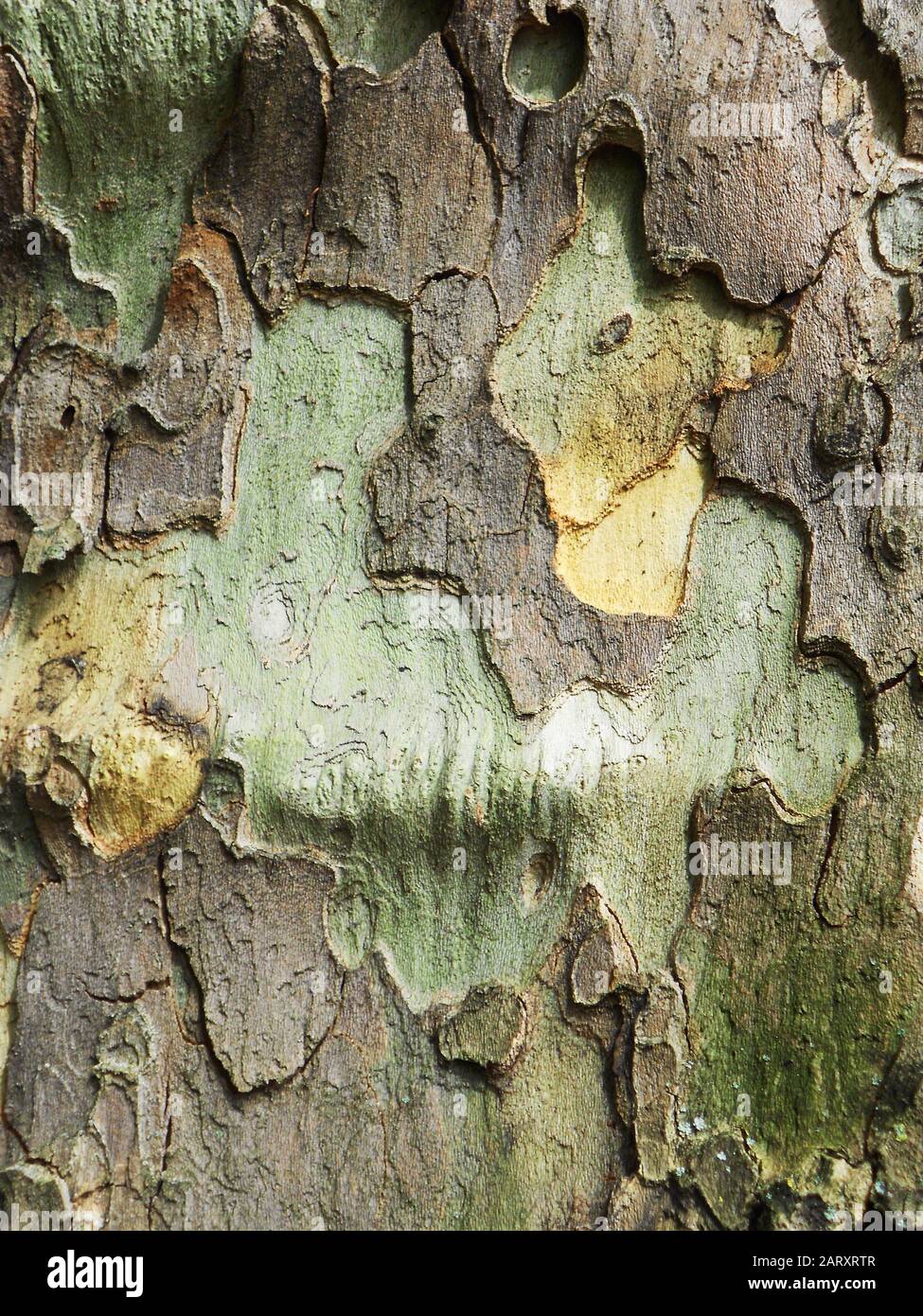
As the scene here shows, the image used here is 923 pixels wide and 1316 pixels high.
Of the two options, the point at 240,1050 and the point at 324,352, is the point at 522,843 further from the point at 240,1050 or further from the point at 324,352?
the point at 324,352

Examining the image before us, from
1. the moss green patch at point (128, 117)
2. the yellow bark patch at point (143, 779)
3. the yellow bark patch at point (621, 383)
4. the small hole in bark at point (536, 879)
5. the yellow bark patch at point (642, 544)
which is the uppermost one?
the moss green patch at point (128, 117)

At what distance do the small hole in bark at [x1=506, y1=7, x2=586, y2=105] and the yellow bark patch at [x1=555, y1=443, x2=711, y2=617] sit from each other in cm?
58

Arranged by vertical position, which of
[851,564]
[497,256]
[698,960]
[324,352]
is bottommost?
[698,960]

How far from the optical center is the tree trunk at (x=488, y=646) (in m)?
1.50

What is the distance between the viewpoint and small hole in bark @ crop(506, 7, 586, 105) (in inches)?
63.4

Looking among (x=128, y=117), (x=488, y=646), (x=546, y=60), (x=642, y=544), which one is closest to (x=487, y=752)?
(x=488, y=646)

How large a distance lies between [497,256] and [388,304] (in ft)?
0.60

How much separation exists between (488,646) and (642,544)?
28 cm

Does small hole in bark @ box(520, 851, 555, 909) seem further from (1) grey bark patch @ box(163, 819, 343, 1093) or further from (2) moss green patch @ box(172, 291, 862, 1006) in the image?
(1) grey bark patch @ box(163, 819, 343, 1093)

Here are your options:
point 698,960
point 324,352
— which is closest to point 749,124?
point 324,352

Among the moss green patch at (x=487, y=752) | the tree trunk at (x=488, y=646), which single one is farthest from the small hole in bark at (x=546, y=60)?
the moss green patch at (x=487, y=752)

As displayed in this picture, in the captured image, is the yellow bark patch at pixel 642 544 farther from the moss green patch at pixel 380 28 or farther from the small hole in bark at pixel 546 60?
the moss green patch at pixel 380 28

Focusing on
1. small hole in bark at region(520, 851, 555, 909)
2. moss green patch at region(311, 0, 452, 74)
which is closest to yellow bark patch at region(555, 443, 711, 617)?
small hole in bark at region(520, 851, 555, 909)

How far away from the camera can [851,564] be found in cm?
151
